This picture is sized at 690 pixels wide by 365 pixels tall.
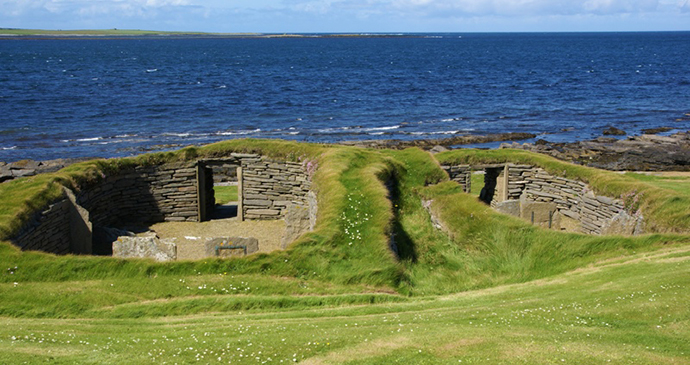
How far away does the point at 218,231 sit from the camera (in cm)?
2703

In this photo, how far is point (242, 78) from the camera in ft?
371

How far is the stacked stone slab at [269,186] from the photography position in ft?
89.6

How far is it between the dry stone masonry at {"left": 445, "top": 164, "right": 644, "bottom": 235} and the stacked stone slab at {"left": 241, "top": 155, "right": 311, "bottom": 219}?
6681mm

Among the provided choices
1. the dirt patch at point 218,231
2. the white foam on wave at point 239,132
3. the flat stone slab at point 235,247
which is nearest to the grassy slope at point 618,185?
the dirt patch at point 218,231

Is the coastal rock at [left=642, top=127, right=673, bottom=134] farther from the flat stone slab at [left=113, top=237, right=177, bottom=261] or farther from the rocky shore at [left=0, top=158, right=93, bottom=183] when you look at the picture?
the flat stone slab at [left=113, top=237, right=177, bottom=261]

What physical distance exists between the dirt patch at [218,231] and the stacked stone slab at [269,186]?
0.55 m

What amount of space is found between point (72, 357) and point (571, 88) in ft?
315

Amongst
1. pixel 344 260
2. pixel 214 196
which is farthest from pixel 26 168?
pixel 344 260

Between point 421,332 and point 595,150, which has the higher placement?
point 421,332

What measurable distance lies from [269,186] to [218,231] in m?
2.83

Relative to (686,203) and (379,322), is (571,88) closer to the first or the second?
(686,203)

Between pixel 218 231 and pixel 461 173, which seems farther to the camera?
pixel 461 173

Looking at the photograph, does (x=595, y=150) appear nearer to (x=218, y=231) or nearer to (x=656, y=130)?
(x=656, y=130)

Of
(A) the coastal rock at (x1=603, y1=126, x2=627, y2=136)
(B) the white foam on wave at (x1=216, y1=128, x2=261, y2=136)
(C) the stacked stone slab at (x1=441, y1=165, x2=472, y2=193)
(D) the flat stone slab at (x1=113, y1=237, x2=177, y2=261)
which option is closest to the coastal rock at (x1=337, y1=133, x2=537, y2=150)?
(A) the coastal rock at (x1=603, y1=126, x2=627, y2=136)
